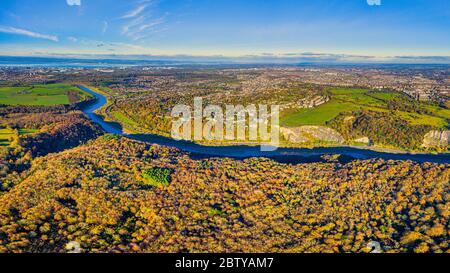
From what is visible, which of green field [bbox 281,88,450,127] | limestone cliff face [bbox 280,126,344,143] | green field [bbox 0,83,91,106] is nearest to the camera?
limestone cliff face [bbox 280,126,344,143]

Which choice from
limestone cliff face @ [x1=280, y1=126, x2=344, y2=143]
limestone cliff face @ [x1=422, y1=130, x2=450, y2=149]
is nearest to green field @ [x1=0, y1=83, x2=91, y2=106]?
limestone cliff face @ [x1=280, y1=126, x2=344, y2=143]

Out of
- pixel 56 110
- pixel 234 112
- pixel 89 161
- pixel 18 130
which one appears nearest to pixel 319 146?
pixel 234 112

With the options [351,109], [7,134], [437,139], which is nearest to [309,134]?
[351,109]

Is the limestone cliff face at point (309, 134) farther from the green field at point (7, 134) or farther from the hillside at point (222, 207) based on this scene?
the green field at point (7, 134)

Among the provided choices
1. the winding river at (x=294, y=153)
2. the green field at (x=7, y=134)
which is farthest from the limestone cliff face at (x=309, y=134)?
the green field at (x=7, y=134)

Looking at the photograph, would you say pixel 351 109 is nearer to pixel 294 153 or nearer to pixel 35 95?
pixel 294 153

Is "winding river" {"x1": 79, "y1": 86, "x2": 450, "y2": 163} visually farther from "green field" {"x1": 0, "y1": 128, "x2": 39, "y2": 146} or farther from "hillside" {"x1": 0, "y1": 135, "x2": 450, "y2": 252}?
"green field" {"x1": 0, "y1": 128, "x2": 39, "y2": 146}
